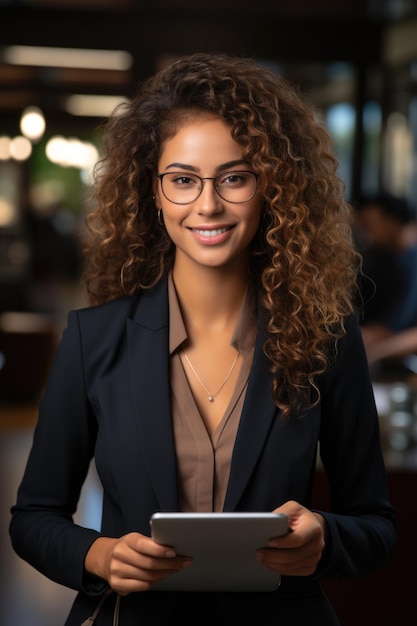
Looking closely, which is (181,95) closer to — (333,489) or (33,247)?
(333,489)

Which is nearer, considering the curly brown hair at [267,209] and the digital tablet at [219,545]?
the digital tablet at [219,545]

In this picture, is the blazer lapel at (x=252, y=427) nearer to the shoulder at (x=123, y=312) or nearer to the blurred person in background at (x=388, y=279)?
the shoulder at (x=123, y=312)

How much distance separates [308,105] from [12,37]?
821cm

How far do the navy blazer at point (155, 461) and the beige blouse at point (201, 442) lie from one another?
0.03 m

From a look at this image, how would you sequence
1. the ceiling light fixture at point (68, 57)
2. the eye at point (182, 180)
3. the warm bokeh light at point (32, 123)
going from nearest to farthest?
the eye at point (182, 180), the ceiling light fixture at point (68, 57), the warm bokeh light at point (32, 123)

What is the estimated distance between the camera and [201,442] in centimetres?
180

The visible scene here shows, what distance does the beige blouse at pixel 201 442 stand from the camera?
178 centimetres

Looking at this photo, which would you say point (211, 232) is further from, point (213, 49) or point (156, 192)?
point (213, 49)

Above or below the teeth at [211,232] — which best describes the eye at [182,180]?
above

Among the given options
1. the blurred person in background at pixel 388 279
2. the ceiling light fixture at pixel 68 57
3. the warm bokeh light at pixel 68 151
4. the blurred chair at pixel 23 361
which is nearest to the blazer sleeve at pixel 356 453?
the blurred person in background at pixel 388 279

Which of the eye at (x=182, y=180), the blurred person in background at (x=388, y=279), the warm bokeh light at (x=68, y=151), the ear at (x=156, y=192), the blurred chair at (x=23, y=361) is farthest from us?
the warm bokeh light at (x=68, y=151)

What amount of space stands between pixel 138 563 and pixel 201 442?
308 mm

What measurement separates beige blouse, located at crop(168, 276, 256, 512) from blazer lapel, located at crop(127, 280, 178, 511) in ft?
0.12

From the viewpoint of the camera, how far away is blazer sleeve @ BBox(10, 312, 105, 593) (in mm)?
1802
